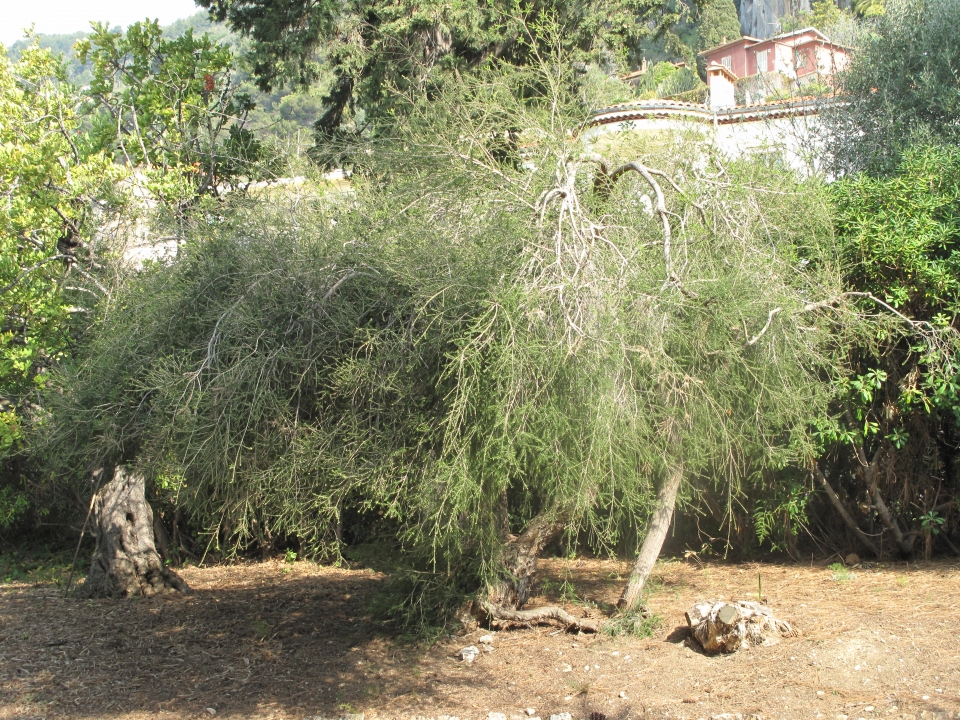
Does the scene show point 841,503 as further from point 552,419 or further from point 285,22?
point 285,22

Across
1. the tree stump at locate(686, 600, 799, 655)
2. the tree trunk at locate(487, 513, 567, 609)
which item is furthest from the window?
the tree stump at locate(686, 600, 799, 655)

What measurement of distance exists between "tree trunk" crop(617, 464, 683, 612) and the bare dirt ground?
33cm

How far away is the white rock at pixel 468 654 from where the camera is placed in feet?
21.1

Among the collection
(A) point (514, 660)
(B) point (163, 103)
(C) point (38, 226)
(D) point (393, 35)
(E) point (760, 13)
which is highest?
(E) point (760, 13)

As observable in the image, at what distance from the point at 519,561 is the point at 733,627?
165 centimetres

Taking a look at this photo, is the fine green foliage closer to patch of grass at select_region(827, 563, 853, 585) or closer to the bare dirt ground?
patch of grass at select_region(827, 563, 853, 585)

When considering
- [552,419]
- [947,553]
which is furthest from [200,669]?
[947,553]

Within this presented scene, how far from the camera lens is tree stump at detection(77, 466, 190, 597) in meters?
8.59

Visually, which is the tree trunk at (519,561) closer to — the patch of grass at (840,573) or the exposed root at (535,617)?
the exposed root at (535,617)

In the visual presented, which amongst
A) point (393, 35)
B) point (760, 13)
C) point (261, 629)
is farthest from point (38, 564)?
point (760, 13)

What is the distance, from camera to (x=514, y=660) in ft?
20.8

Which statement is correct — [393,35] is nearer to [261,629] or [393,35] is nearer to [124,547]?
[124,547]

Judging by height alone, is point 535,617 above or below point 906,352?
below

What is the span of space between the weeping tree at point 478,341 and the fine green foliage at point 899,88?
3799 millimetres
